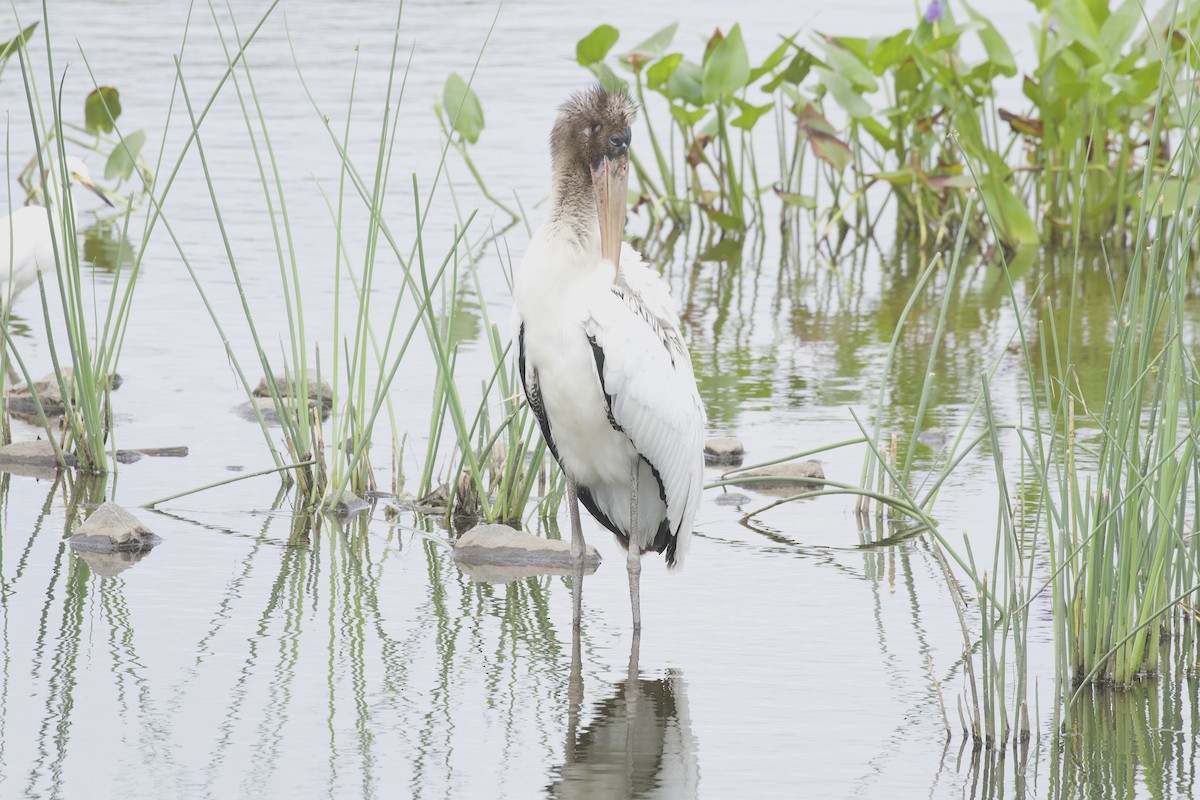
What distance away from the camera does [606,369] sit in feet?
14.2

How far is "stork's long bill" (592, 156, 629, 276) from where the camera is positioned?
443 centimetres

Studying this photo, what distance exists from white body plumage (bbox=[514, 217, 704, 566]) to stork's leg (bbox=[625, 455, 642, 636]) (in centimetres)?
1

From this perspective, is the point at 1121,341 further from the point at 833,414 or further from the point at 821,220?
the point at 821,220

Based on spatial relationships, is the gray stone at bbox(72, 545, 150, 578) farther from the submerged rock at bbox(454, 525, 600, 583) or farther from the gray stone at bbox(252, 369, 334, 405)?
the gray stone at bbox(252, 369, 334, 405)

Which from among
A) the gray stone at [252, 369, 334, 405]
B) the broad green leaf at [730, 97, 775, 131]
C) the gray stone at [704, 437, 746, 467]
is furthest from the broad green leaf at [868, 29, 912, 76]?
the gray stone at [252, 369, 334, 405]

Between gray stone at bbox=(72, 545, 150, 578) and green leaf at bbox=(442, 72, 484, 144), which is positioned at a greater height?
green leaf at bbox=(442, 72, 484, 144)

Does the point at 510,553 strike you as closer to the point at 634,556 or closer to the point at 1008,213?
the point at 634,556

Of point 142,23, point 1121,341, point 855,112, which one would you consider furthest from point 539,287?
point 142,23

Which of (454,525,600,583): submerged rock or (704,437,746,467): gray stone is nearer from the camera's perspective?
(454,525,600,583): submerged rock

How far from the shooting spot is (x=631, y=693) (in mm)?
4195

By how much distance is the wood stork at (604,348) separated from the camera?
4336 millimetres

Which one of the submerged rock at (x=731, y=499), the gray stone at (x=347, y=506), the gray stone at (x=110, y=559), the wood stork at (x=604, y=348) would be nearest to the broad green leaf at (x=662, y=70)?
the submerged rock at (x=731, y=499)

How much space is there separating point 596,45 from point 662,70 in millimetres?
408

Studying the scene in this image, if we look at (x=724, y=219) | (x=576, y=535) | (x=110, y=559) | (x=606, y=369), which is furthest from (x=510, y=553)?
(x=724, y=219)
